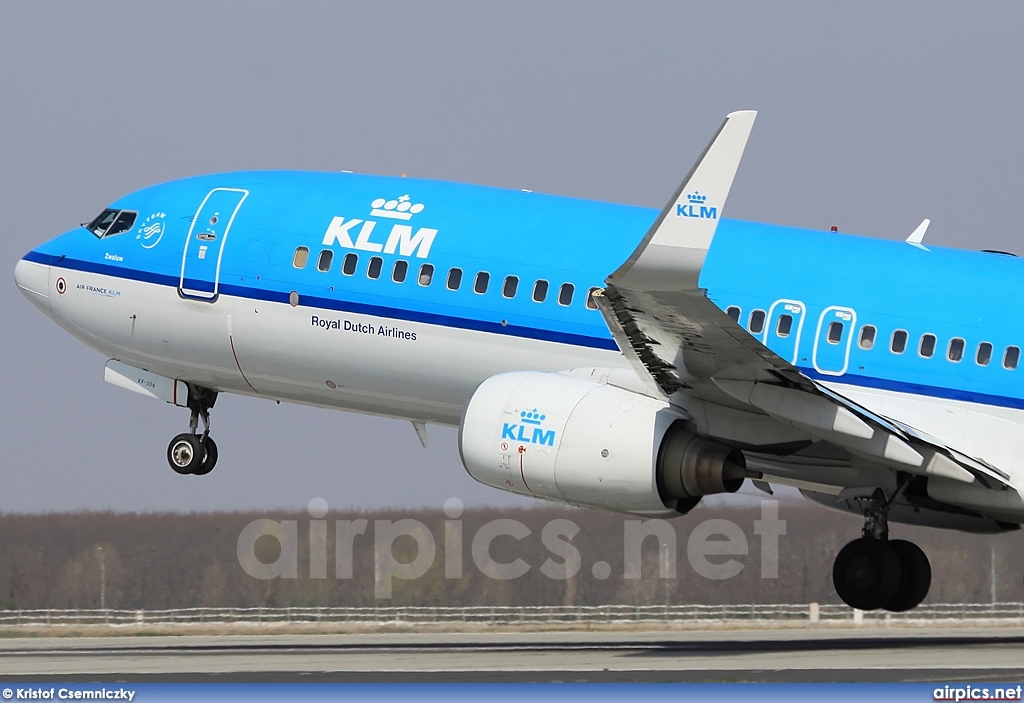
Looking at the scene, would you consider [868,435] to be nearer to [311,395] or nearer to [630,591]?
[311,395]

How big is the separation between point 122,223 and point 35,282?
185 cm

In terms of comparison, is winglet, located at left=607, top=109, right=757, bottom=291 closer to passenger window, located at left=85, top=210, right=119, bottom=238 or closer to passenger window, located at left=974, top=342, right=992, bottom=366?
passenger window, located at left=974, top=342, right=992, bottom=366

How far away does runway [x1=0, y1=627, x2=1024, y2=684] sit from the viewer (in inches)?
873

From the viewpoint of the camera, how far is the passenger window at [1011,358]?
22.9m

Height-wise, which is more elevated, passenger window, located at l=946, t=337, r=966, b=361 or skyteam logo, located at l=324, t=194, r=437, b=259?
skyteam logo, located at l=324, t=194, r=437, b=259

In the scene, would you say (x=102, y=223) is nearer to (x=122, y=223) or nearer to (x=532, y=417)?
(x=122, y=223)

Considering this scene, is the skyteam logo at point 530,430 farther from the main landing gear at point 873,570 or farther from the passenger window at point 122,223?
the passenger window at point 122,223

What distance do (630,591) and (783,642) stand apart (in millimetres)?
9231

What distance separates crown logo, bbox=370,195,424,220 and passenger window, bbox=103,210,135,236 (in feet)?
13.4

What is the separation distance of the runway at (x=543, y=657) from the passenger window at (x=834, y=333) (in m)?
4.11

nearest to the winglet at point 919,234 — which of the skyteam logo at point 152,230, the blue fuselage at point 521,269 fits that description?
the blue fuselage at point 521,269

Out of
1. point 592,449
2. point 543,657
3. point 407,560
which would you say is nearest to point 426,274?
point 592,449

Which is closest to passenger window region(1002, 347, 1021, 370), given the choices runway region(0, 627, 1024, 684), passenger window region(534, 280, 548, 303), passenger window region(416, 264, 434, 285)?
runway region(0, 627, 1024, 684)

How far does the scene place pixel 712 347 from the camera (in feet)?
69.4
